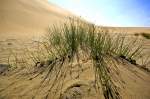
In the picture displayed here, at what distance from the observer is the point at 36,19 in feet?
35.0

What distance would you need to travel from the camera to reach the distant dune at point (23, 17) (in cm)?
893

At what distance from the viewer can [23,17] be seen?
1027 centimetres

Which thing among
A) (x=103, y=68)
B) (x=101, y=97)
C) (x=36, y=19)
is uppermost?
(x=36, y=19)

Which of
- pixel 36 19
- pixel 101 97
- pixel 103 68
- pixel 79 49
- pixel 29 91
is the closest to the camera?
pixel 101 97

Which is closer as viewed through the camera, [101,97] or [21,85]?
[101,97]

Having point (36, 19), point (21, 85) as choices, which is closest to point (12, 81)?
point (21, 85)

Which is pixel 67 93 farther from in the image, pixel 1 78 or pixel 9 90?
pixel 1 78

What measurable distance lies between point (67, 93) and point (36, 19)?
30.1 feet

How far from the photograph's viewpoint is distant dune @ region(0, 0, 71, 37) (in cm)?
893

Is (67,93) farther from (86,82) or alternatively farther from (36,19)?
(36,19)

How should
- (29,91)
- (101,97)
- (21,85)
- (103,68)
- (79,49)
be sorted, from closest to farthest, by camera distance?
(101,97), (29,91), (21,85), (103,68), (79,49)

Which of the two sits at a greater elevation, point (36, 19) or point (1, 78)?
point (36, 19)

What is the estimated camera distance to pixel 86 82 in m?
2.09

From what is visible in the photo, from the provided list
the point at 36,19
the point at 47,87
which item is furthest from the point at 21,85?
the point at 36,19
